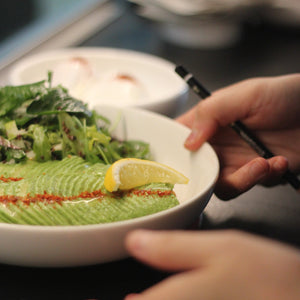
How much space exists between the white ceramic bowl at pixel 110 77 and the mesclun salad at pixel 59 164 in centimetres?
36

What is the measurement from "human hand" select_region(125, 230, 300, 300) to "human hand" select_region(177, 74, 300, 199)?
650 mm

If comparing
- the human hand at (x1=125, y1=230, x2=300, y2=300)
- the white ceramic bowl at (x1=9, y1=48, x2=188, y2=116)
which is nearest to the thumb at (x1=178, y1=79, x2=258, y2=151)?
the white ceramic bowl at (x1=9, y1=48, x2=188, y2=116)

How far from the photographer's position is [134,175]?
121 centimetres

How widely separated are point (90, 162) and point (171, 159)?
299 mm

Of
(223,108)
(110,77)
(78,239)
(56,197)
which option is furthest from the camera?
(110,77)

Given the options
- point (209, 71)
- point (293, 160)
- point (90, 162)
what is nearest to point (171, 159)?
point (90, 162)

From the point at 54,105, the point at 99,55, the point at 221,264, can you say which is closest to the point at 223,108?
the point at 54,105

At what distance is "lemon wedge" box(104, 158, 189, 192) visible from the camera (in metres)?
1.15

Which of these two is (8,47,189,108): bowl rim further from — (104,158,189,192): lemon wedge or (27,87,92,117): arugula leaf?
(104,158,189,192): lemon wedge

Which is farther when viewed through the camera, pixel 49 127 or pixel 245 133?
pixel 245 133

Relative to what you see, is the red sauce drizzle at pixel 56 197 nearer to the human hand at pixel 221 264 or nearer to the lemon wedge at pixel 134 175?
the lemon wedge at pixel 134 175

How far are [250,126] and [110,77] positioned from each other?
752mm

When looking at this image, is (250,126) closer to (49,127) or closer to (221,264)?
(49,127)

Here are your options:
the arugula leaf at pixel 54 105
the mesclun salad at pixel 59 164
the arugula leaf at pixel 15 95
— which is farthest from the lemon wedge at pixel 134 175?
the arugula leaf at pixel 15 95
